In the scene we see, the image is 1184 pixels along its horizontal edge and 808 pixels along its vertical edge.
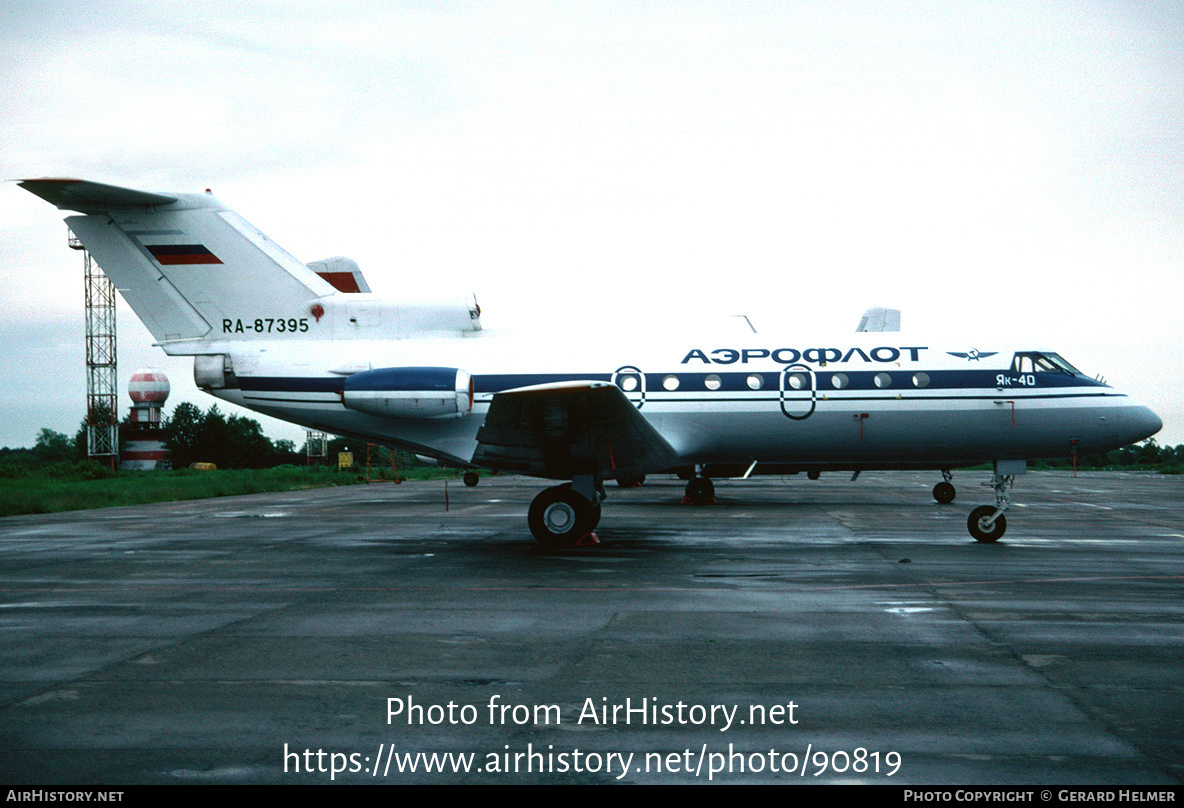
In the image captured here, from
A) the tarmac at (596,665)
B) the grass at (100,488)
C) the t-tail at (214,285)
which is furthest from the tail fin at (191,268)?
the grass at (100,488)

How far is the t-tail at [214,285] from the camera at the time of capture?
14.6m

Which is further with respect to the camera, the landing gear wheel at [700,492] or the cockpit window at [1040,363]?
the landing gear wheel at [700,492]

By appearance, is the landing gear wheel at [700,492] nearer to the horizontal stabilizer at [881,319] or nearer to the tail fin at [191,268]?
the horizontal stabilizer at [881,319]

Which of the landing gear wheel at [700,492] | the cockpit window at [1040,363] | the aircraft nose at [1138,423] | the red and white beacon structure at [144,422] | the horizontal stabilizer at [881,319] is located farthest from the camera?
the red and white beacon structure at [144,422]

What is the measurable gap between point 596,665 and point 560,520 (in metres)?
6.86

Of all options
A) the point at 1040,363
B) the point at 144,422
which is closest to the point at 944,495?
the point at 1040,363

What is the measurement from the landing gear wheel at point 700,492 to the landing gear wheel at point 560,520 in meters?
10.2

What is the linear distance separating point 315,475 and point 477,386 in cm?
3279

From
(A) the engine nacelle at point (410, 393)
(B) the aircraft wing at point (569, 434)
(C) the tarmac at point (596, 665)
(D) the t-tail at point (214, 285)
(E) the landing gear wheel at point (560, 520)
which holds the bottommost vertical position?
(C) the tarmac at point (596, 665)

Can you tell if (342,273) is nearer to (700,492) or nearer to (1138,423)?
(700,492)

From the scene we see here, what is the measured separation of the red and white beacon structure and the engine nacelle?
208ft

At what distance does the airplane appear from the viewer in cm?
1454
